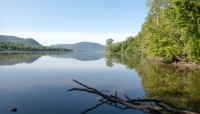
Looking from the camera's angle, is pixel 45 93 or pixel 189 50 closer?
pixel 45 93

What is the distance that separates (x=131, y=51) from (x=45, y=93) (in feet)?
521

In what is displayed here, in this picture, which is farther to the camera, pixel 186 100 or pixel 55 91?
pixel 55 91

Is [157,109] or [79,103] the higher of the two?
[157,109]

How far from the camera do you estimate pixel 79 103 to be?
2208 cm

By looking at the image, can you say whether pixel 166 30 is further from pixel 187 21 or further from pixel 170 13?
pixel 187 21

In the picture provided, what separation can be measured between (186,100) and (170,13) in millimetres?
28722

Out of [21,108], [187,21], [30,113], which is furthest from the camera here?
[187,21]

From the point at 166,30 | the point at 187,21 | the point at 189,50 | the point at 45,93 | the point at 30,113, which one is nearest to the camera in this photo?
the point at 30,113

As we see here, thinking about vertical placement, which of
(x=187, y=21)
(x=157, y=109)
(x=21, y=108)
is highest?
(x=187, y=21)

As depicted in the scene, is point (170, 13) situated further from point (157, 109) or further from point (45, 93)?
point (157, 109)

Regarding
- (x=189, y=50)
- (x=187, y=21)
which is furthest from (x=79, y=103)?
(x=189, y=50)

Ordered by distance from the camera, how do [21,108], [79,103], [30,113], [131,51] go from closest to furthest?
1. [30,113]
2. [21,108]
3. [79,103]
4. [131,51]

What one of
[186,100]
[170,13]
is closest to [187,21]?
[170,13]

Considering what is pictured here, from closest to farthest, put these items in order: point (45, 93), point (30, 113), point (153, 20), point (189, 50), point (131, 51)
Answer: point (30, 113), point (45, 93), point (189, 50), point (153, 20), point (131, 51)
